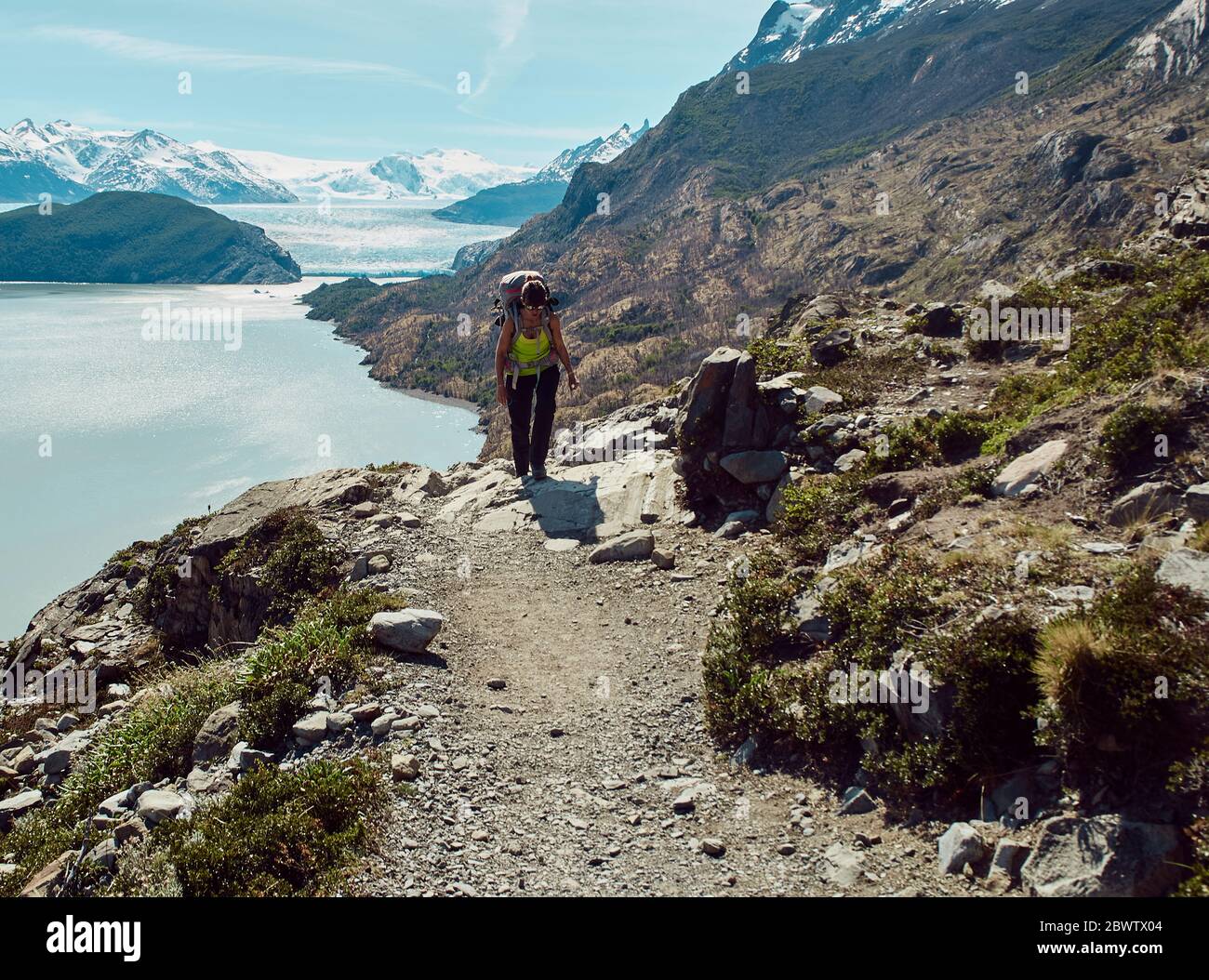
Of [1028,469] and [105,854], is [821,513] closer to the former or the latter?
[1028,469]

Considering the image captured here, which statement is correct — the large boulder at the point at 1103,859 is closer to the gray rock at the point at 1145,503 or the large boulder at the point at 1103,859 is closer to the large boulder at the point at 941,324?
the gray rock at the point at 1145,503

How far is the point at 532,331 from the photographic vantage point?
15.6 meters

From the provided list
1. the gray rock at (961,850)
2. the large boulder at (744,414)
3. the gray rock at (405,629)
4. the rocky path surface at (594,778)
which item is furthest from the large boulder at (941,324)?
the gray rock at (961,850)

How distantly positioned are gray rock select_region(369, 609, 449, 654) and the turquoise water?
110 ft

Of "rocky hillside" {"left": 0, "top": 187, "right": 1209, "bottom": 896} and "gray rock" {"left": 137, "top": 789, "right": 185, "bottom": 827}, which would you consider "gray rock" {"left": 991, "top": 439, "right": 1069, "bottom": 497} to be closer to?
"rocky hillside" {"left": 0, "top": 187, "right": 1209, "bottom": 896}

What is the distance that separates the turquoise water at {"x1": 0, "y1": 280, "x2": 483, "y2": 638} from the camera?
231ft

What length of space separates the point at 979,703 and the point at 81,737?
14.5 meters

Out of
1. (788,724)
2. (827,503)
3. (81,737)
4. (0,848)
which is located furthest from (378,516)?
(788,724)

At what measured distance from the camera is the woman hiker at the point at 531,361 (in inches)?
607

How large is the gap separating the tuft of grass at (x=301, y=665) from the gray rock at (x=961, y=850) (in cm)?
680
